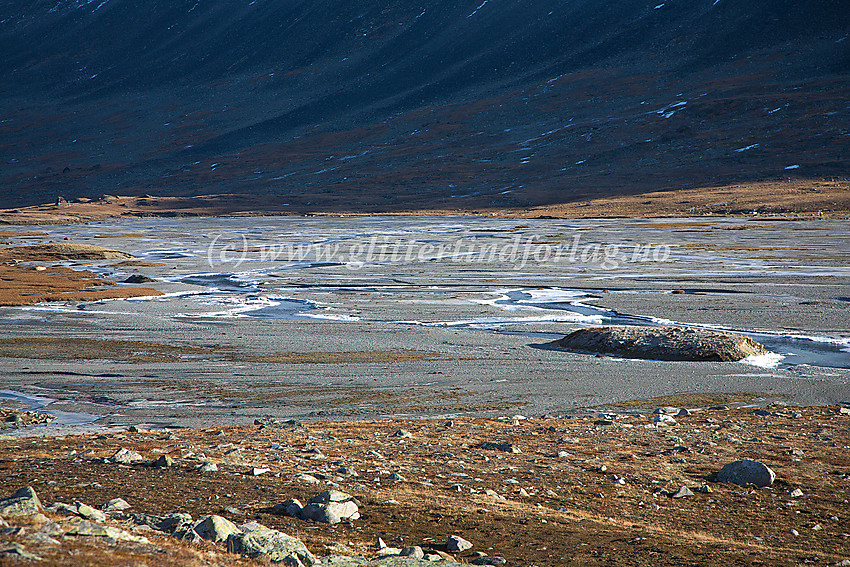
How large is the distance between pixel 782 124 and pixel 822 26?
40.5m

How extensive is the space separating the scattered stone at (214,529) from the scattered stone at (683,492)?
11.2ft

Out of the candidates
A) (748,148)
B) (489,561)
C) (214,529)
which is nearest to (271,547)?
(214,529)

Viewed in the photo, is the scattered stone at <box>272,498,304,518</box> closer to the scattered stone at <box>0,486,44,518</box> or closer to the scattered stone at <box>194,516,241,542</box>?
the scattered stone at <box>194,516,241,542</box>

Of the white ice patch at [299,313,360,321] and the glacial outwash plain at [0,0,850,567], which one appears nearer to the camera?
the glacial outwash plain at [0,0,850,567]

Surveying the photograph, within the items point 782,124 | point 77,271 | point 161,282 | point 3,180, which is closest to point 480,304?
point 161,282

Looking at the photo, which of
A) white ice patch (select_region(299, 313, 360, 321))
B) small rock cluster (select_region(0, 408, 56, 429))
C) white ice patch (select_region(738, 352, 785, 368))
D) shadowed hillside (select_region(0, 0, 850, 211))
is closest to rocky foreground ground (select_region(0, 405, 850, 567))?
small rock cluster (select_region(0, 408, 56, 429))

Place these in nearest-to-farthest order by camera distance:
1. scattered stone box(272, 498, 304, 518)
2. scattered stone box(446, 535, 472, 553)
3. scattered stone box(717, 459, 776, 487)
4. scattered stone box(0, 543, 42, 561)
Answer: scattered stone box(0, 543, 42, 561) → scattered stone box(446, 535, 472, 553) → scattered stone box(272, 498, 304, 518) → scattered stone box(717, 459, 776, 487)

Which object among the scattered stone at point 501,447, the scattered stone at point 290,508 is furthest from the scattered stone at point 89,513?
the scattered stone at point 501,447

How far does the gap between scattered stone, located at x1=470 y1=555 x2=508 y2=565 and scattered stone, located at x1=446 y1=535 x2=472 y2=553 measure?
0.48ft

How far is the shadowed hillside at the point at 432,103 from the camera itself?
306 ft

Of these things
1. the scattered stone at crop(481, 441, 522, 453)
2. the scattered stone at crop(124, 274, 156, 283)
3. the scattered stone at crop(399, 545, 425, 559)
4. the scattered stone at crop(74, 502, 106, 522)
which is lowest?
the scattered stone at crop(124, 274, 156, 283)

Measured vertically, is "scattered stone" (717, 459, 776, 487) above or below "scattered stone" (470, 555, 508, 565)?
below

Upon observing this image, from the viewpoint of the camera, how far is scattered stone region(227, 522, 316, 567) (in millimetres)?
4145

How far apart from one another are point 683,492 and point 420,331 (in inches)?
383
